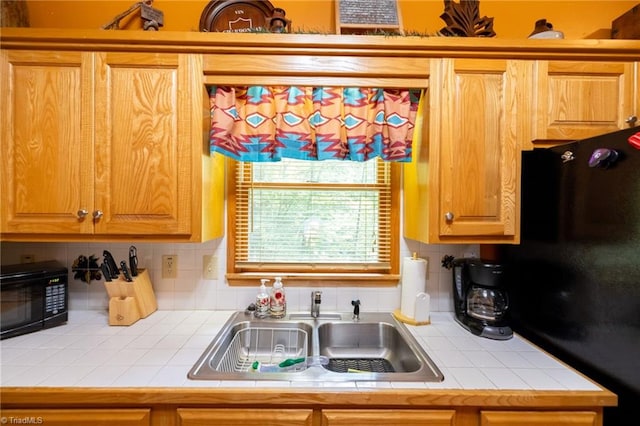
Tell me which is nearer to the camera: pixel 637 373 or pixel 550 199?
pixel 637 373

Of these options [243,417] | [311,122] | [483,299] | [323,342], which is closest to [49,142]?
[311,122]

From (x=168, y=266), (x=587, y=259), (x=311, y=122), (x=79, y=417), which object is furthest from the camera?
(x=168, y=266)

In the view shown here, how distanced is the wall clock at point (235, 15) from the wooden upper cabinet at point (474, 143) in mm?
882

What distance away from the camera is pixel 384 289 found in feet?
5.44

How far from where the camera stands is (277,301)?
155 cm

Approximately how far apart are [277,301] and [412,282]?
71 centimetres

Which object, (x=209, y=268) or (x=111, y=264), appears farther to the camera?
(x=209, y=268)

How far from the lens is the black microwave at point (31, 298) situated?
4.13 feet

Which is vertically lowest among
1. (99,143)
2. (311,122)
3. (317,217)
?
(317,217)

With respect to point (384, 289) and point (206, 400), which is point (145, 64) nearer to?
point (206, 400)

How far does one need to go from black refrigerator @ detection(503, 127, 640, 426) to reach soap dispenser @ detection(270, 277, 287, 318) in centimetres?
112

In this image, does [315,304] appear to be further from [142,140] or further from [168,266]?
[142,140]

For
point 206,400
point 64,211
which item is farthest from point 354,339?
point 64,211

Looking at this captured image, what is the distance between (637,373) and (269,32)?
5.98ft
